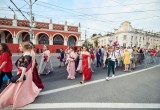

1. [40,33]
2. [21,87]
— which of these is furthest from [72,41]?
[21,87]

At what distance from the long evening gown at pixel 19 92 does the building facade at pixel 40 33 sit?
24727 millimetres

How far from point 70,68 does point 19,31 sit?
26.2 m

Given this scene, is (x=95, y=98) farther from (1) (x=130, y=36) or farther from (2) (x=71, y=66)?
(1) (x=130, y=36)

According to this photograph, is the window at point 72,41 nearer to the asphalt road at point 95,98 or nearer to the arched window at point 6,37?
the arched window at point 6,37

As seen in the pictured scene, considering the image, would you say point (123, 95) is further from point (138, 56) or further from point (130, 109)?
point (138, 56)

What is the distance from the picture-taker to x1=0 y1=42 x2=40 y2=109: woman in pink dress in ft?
15.1

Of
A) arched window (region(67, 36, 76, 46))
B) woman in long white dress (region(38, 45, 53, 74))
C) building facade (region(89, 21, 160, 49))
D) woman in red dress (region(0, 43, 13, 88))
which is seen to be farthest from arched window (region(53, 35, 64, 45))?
woman in red dress (region(0, 43, 13, 88))

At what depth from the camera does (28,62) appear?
4840 mm

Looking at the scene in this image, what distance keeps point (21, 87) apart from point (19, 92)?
0.16 m

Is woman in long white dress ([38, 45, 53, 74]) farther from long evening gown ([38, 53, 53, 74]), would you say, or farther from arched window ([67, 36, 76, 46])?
arched window ([67, 36, 76, 46])

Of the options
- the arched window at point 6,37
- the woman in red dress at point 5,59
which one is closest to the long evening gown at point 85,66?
the woman in red dress at point 5,59

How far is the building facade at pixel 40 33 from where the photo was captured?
104 feet

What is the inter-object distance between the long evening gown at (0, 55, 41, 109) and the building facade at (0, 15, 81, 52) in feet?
81.1

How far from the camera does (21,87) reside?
15.6ft
